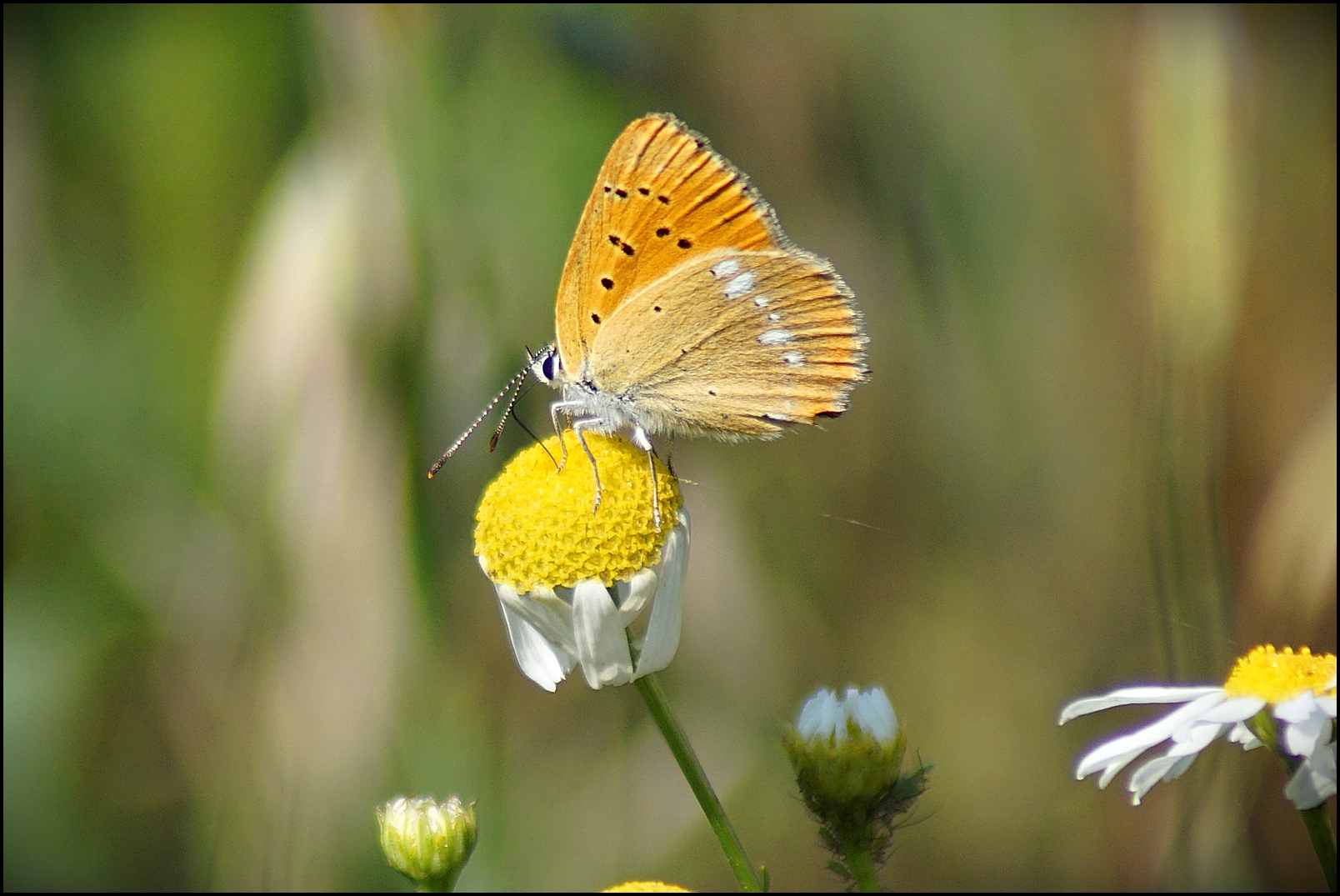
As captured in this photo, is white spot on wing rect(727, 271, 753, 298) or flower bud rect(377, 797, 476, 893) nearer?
flower bud rect(377, 797, 476, 893)

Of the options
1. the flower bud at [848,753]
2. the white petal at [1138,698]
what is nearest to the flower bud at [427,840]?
the flower bud at [848,753]

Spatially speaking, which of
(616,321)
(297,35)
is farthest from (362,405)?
(616,321)

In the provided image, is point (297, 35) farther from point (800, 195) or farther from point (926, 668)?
point (926, 668)

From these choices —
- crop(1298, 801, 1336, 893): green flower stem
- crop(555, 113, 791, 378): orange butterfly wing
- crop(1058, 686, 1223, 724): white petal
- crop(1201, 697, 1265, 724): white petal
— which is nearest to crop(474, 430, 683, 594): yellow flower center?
crop(555, 113, 791, 378): orange butterfly wing

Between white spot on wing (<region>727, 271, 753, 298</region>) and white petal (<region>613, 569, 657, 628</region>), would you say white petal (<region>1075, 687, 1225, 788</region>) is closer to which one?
white petal (<region>613, 569, 657, 628</region>)

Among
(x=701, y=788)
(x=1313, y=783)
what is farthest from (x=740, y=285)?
(x=1313, y=783)

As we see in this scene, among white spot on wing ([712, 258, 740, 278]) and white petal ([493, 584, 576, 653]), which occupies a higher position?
white spot on wing ([712, 258, 740, 278])
